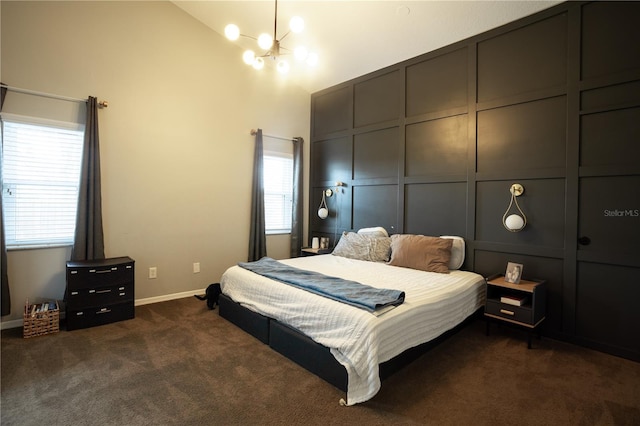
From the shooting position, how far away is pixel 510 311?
9.08 feet

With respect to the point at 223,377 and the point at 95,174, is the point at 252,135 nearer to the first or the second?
the point at 95,174

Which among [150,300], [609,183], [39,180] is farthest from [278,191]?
[609,183]

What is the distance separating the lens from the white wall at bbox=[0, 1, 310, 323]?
3.09 metres

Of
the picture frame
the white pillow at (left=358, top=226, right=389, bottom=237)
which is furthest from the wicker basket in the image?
the picture frame

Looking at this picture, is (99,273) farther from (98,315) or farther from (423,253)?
(423,253)

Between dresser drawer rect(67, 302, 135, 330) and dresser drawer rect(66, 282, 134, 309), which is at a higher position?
dresser drawer rect(66, 282, 134, 309)

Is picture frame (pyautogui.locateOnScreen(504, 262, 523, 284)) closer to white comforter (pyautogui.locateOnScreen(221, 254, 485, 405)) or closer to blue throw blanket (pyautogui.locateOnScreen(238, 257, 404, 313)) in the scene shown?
white comforter (pyautogui.locateOnScreen(221, 254, 485, 405))

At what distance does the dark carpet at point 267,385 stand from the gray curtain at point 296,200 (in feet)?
7.54

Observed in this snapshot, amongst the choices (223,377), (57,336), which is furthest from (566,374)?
(57,336)

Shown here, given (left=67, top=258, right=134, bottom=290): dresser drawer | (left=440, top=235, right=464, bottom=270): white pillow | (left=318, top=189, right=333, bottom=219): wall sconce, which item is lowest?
(left=67, top=258, right=134, bottom=290): dresser drawer

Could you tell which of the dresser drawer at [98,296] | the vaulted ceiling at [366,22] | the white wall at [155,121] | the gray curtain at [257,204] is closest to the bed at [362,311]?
the dresser drawer at [98,296]

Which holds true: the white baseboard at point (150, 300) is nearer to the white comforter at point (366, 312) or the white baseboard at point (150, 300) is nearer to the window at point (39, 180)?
the window at point (39, 180)

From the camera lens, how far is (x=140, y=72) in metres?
3.64

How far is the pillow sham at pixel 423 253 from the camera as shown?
325 centimetres
